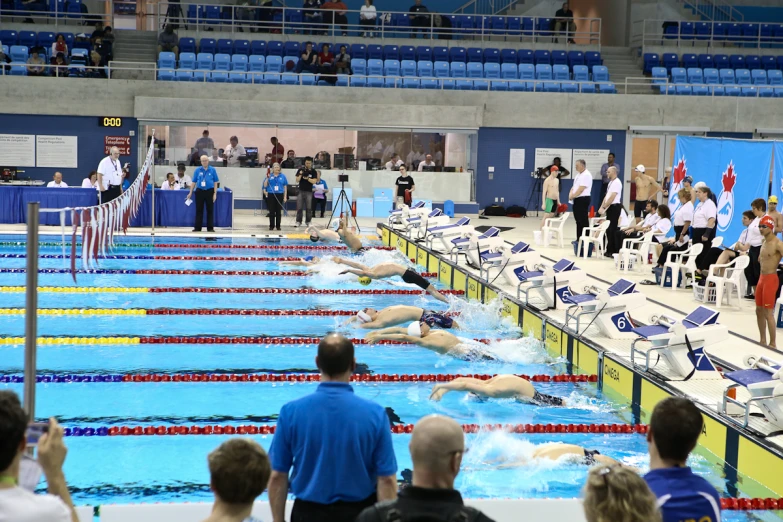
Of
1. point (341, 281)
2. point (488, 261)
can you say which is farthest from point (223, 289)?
point (488, 261)

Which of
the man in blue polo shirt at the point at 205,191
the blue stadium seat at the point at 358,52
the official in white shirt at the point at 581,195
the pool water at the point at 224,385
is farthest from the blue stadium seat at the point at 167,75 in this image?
the official in white shirt at the point at 581,195

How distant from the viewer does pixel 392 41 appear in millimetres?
23781

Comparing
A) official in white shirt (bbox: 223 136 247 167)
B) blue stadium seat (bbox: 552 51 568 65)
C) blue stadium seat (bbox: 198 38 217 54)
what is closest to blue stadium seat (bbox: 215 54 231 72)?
blue stadium seat (bbox: 198 38 217 54)

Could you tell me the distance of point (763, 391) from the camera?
5512 mm

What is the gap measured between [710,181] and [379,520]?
464 inches

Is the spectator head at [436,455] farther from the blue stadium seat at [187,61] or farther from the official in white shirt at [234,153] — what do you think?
the blue stadium seat at [187,61]

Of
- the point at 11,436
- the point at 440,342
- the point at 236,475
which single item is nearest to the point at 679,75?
the point at 440,342

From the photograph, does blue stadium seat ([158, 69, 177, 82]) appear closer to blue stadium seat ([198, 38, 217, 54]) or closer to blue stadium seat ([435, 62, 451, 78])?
blue stadium seat ([198, 38, 217, 54])

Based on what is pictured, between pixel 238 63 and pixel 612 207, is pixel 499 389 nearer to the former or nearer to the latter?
pixel 612 207

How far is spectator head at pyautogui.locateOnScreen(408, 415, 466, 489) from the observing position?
2.29 meters

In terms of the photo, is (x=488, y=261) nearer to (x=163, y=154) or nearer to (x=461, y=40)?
(x=163, y=154)

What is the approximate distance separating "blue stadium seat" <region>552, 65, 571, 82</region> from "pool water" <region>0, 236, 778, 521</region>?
12.6 m

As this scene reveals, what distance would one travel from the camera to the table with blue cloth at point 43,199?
16.4 metres

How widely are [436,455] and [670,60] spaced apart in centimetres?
2380
